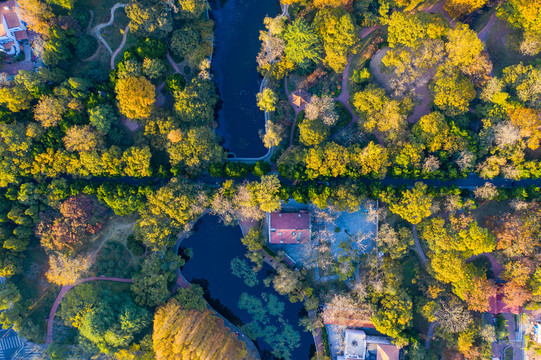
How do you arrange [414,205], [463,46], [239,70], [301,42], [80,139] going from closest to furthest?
1. [463,46]
2. [80,139]
3. [414,205]
4. [301,42]
5. [239,70]

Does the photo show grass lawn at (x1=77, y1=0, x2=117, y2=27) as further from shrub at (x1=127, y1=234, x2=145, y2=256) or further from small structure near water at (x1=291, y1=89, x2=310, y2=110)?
shrub at (x1=127, y1=234, x2=145, y2=256)

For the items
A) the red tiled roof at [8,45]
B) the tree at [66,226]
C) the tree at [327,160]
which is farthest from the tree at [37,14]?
the tree at [327,160]

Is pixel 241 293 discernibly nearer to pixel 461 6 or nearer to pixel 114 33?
pixel 114 33

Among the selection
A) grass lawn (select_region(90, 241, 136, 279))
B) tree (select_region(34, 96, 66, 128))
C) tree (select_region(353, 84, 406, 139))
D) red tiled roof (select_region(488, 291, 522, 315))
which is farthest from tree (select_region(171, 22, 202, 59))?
red tiled roof (select_region(488, 291, 522, 315))

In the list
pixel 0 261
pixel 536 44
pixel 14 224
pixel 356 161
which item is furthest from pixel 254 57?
pixel 0 261

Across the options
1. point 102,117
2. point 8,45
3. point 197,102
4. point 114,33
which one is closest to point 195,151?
point 197,102

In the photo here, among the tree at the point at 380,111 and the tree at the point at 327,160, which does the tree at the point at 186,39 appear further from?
the tree at the point at 380,111

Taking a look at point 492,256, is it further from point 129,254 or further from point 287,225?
point 129,254
